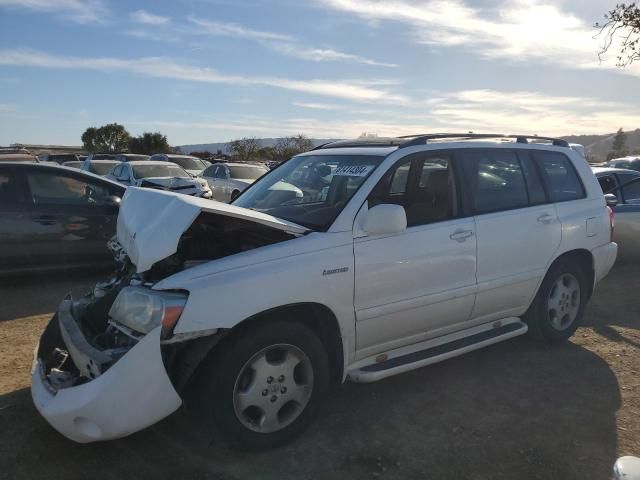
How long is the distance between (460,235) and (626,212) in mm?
5073

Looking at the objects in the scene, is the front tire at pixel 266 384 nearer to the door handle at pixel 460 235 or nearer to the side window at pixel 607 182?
the door handle at pixel 460 235

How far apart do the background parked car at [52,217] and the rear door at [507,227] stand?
15.4 feet

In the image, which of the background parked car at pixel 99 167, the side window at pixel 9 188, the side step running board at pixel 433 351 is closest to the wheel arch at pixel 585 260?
the side step running board at pixel 433 351

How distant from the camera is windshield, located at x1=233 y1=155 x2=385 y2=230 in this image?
3.63m

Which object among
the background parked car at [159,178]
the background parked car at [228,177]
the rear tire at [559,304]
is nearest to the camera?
the rear tire at [559,304]

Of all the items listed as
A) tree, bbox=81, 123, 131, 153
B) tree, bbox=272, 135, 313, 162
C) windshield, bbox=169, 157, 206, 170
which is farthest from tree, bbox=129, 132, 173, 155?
windshield, bbox=169, 157, 206, 170

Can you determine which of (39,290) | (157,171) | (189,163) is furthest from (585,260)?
(189,163)

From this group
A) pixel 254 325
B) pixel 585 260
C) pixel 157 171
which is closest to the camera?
pixel 254 325

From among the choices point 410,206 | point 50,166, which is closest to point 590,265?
point 410,206

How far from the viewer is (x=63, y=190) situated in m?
6.66

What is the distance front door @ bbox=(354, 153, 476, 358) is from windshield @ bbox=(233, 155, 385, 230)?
0.22m

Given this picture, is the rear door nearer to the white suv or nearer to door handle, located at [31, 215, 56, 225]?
the white suv

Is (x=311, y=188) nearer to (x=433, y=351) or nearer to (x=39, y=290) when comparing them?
(x=433, y=351)

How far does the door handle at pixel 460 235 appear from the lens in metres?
3.87
